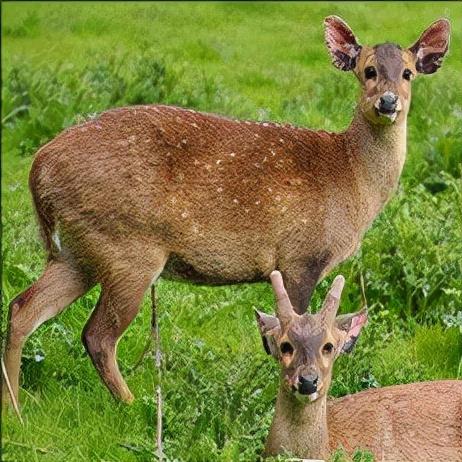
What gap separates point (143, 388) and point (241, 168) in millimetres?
1208

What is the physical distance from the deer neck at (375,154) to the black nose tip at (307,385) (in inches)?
70.1

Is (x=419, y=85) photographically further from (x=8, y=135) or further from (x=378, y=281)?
(x=378, y=281)

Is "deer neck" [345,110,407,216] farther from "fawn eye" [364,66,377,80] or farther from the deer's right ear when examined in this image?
the deer's right ear

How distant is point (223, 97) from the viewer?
12633mm

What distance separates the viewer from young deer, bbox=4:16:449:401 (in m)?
6.93

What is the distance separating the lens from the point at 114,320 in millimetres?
7059

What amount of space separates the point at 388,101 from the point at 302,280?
98cm

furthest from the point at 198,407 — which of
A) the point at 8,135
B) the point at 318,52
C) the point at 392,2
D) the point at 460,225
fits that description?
the point at 392,2

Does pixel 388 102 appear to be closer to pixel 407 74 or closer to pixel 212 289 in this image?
pixel 407 74

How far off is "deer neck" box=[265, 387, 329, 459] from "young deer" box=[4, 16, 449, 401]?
0.97 metres

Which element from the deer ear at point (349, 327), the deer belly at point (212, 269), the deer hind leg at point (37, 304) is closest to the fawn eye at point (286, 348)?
the deer ear at point (349, 327)

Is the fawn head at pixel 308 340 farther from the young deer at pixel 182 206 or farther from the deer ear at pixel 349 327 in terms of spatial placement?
the young deer at pixel 182 206

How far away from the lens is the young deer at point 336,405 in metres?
→ 6.14

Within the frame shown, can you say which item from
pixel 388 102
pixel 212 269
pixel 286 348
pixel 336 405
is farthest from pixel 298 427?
pixel 388 102
